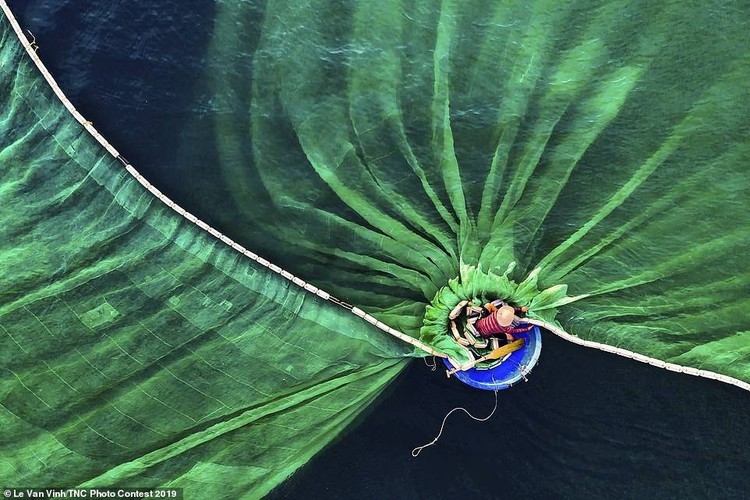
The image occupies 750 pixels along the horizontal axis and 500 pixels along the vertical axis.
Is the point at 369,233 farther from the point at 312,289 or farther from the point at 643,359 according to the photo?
the point at 643,359

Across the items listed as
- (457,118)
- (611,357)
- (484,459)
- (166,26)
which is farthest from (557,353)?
(166,26)

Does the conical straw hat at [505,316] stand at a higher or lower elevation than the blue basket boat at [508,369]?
higher

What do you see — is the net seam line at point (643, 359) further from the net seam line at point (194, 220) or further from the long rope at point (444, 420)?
the net seam line at point (194, 220)

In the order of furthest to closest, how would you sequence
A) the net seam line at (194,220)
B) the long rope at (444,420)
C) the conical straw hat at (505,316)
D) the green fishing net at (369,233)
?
the long rope at (444,420), the net seam line at (194,220), the green fishing net at (369,233), the conical straw hat at (505,316)

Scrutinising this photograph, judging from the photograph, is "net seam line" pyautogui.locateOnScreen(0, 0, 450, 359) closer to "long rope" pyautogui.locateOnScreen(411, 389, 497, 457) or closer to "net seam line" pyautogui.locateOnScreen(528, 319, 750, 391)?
"long rope" pyautogui.locateOnScreen(411, 389, 497, 457)

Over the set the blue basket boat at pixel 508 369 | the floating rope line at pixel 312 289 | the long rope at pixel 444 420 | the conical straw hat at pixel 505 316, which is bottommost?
the long rope at pixel 444 420

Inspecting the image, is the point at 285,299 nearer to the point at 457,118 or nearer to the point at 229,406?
the point at 229,406

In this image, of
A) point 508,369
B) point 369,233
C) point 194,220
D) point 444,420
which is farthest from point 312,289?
point 508,369

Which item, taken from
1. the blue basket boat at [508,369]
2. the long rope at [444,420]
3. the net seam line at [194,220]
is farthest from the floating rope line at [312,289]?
the long rope at [444,420]
